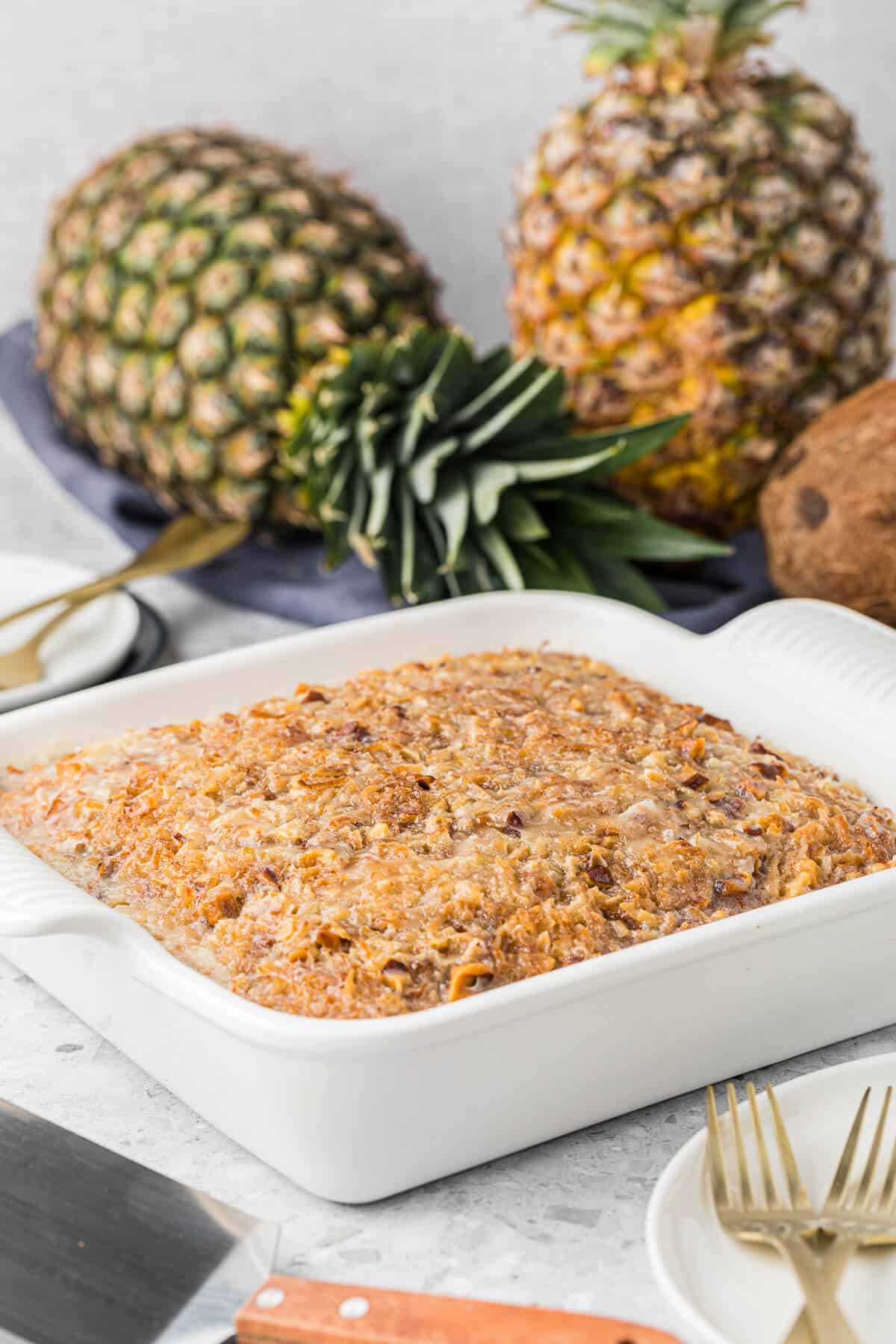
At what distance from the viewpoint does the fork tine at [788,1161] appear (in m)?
0.98

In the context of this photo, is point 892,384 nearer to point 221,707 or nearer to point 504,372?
point 504,372

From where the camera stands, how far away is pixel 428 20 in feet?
9.39

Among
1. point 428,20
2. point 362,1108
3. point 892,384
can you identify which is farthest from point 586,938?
point 428,20

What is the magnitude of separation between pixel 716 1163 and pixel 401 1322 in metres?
0.22

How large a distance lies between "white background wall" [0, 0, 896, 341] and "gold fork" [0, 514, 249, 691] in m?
→ 0.91

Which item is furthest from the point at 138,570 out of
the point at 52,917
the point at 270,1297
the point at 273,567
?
the point at 270,1297

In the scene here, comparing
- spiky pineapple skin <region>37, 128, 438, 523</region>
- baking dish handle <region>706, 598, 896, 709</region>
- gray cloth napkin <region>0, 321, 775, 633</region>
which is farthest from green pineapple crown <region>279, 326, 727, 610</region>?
baking dish handle <region>706, 598, 896, 709</region>

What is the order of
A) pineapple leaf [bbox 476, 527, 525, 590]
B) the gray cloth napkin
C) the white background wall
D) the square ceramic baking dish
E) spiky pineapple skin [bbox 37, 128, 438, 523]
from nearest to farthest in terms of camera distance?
1. the square ceramic baking dish
2. pineapple leaf [bbox 476, 527, 525, 590]
3. the gray cloth napkin
4. spiky pineapple skin [bbox 37, 128, 438, 523]
5. the white background wall

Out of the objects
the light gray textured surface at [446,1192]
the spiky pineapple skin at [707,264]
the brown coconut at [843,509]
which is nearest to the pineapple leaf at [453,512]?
the spiky pineapple skin at [707,264]

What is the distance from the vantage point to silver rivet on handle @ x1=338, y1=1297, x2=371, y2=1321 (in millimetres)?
909

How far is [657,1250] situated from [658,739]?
587 mm

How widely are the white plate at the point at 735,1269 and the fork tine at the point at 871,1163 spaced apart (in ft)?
0.09

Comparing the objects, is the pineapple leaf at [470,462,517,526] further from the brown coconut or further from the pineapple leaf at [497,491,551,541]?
the brown coconut

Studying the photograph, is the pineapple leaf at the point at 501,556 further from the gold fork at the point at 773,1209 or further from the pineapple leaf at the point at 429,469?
the gold fork at the point at 773,1209
